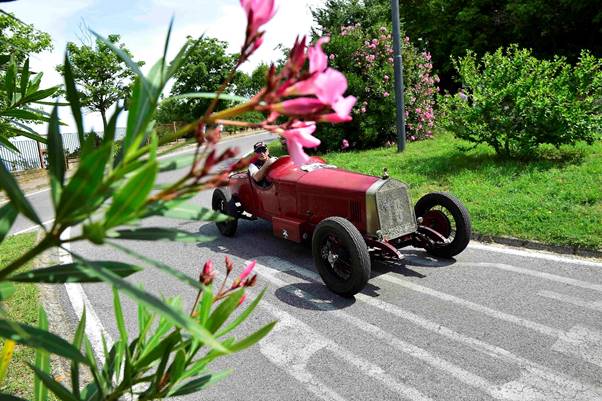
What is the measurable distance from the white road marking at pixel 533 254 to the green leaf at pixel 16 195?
5.09m

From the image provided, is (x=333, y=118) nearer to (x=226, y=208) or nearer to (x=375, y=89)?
(x=226, y=208)

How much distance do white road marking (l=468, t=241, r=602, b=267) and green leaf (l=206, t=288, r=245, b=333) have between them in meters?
4.66

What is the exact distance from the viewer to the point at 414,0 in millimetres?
28328

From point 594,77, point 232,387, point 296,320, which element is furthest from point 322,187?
point 594,77

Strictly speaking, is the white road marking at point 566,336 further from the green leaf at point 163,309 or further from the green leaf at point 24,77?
the green leaf at point 24,77

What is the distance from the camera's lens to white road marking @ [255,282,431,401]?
9.39ft

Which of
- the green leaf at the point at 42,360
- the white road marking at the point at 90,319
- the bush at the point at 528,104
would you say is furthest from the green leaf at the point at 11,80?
the bush at the point at 528,104

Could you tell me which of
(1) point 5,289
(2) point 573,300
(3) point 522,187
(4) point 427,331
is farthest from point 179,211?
(3) point 522,187

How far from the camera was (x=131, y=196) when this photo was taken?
0.59m

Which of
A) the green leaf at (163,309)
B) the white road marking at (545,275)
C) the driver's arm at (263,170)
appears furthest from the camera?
the driver's arm at (263,170)

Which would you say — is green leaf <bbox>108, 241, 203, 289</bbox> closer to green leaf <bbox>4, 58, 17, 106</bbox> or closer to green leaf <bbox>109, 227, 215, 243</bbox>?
green leaf <bbox>109, 227, 215, 243</bbox>

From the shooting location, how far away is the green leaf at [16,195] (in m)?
0.62

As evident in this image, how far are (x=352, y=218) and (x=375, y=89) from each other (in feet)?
29.5

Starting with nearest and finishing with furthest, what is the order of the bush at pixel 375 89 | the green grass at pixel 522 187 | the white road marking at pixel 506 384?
the white road marking at pixel 506 384
the green grass at pixel 522 187
the bush at pixel 375 89
